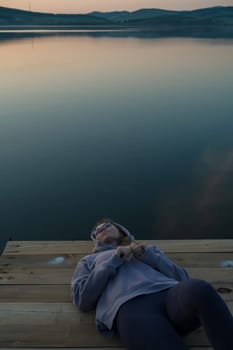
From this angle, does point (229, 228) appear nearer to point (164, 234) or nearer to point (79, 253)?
point (164, 234)

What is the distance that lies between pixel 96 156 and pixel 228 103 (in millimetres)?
5219

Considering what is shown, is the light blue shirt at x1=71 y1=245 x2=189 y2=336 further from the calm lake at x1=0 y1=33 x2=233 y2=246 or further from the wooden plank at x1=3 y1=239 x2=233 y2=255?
the calm lake at x1=0 y1=33 x2=233 y2=246

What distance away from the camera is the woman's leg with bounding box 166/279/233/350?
1945 mm

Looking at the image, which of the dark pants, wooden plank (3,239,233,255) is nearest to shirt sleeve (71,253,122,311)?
the dark pants

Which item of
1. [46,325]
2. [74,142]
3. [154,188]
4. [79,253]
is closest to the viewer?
[46,325]

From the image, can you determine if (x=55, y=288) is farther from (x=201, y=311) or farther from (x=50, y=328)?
(x=201, y=311)

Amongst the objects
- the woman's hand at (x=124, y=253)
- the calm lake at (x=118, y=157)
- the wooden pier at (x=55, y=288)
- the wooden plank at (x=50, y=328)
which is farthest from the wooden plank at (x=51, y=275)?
the calm lake at (x=118, y=157)

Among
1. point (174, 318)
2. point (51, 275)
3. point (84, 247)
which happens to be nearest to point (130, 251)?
point (174, 318)

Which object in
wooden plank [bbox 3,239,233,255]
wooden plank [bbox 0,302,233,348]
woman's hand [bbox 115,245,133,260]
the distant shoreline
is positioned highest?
woman's hand [bbox 115,245,133,260]

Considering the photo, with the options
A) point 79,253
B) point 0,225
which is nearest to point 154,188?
point 0,225

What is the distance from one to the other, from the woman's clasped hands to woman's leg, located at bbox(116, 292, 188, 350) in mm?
300

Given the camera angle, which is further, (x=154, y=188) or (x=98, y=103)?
(x=98, y=103)

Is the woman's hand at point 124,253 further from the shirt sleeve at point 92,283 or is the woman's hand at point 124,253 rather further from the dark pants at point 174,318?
the dark pants at point 174,318

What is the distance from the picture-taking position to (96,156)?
24.8ft
